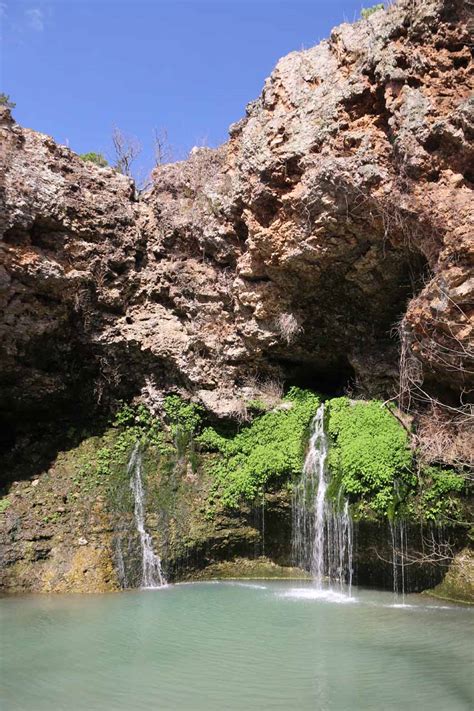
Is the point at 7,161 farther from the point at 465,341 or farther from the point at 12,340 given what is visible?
the point at 465,341

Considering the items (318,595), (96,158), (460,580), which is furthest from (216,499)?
(96,158)

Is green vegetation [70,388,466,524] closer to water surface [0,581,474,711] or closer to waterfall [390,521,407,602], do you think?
waterfall [390,521,407,602]

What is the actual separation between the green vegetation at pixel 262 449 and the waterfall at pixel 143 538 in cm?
136

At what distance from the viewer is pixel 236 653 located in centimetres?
613

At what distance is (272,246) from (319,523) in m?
4.67

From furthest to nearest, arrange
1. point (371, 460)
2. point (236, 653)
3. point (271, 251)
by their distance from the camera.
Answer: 1. point (271, 251)
2. point (371, 460)
3. point (236, 653)

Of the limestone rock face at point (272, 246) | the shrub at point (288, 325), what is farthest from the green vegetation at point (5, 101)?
the shrub at point (288, 325)

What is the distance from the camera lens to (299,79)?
9.90m

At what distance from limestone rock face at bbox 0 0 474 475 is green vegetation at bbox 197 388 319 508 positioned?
2.04 ft

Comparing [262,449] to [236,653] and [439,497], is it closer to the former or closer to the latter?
[439,497]

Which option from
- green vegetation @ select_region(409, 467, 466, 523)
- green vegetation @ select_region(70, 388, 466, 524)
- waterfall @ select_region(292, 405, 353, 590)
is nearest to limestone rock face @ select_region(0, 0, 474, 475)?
green vegetation @ select_region(70, 388, 466, 524)

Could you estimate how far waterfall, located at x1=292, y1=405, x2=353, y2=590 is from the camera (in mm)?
9219

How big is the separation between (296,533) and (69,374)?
17.8 ft

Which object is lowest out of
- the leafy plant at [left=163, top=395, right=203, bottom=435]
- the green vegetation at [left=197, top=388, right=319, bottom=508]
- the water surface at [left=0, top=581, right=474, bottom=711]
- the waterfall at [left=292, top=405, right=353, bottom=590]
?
the water surface at [left=0, top=581, right=474, bottom=711]
